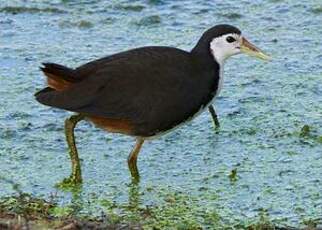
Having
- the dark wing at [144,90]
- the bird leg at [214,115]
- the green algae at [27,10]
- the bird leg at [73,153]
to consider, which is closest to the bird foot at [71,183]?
the bird leg at [73,153]

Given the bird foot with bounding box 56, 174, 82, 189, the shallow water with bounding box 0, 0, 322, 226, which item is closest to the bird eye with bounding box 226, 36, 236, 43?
the shallow water with bounding box 0, 0, 322, 226

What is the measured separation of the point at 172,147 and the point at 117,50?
1854 mm

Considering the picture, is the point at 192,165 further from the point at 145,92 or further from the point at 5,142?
the point at 5,142

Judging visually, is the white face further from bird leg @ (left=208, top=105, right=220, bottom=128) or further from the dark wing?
bird leg @ (left=208, top=105, right=220, bottom=128)

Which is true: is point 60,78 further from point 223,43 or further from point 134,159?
point 223,43

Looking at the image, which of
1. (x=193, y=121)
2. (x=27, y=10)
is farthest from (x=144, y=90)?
(x=27, y=10)

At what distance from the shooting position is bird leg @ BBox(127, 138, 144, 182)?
316 inches

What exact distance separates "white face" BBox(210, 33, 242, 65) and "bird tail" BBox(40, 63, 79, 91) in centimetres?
92

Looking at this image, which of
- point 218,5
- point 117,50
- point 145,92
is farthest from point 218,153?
point 218,5

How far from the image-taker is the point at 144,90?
7.93 metres

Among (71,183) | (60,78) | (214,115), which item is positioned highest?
(60,78)

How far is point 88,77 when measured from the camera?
790cm

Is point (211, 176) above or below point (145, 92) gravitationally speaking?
below

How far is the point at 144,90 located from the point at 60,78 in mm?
511
